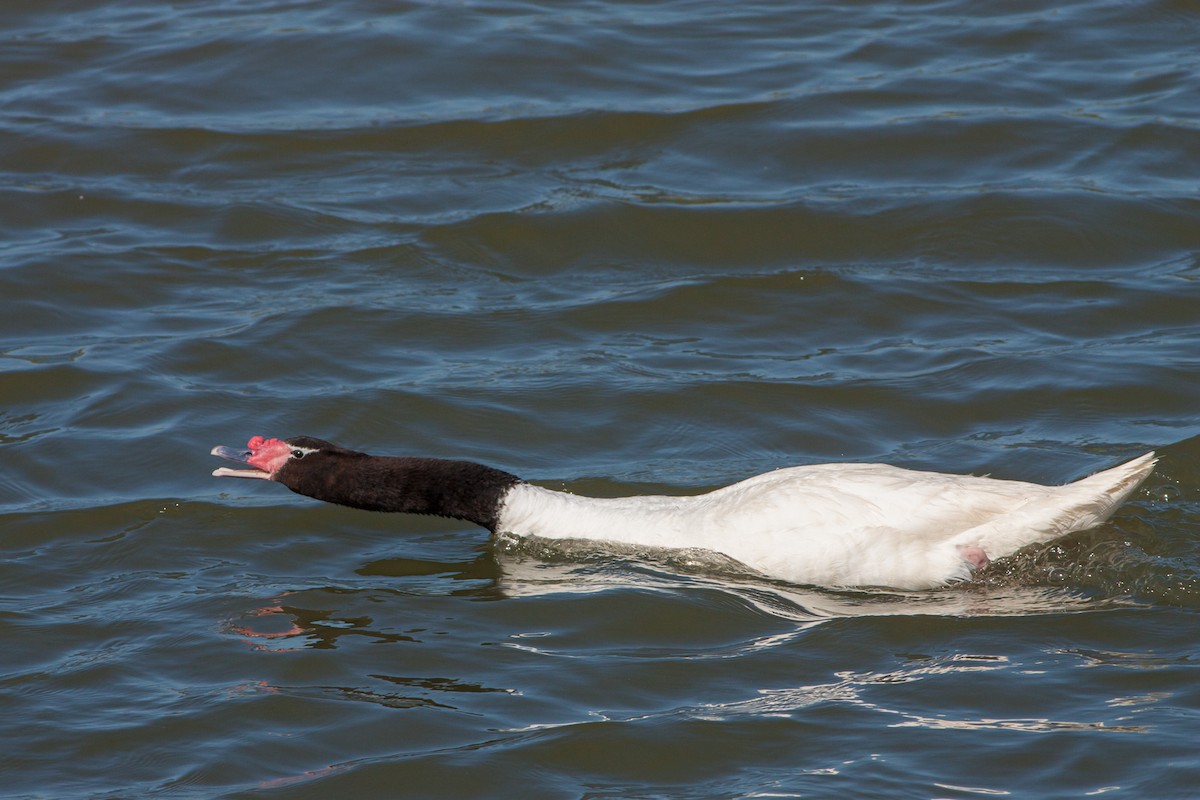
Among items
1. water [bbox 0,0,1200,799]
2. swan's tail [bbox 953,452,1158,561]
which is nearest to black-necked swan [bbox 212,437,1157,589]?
swan's tail [bbox 953,452,1158,561]

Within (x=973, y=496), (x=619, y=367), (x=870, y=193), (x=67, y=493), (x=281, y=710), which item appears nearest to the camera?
(x=281, y=710)

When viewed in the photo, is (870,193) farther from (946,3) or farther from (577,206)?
(946,3)

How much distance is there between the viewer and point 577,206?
1413 centimetres

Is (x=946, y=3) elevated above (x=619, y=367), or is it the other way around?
(x=946, y=3)

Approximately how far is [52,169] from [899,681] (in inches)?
422

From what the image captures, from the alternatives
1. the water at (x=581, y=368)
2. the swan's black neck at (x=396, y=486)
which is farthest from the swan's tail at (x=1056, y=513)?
the swan's black neck at (x=396, y=486)

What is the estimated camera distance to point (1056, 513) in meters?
8.38

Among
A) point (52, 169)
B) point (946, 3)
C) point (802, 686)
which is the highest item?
point (946, 3)

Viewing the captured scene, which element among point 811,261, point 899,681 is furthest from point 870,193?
point 899,681

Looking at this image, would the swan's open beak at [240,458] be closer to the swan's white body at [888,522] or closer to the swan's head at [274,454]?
the swan's head at [274,454]

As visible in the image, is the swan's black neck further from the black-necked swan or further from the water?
the water

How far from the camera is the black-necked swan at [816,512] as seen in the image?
8.44 metres

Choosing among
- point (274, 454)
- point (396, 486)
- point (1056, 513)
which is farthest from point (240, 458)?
Answer: point (1056, 513)

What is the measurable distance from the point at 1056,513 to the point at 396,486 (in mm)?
3736
